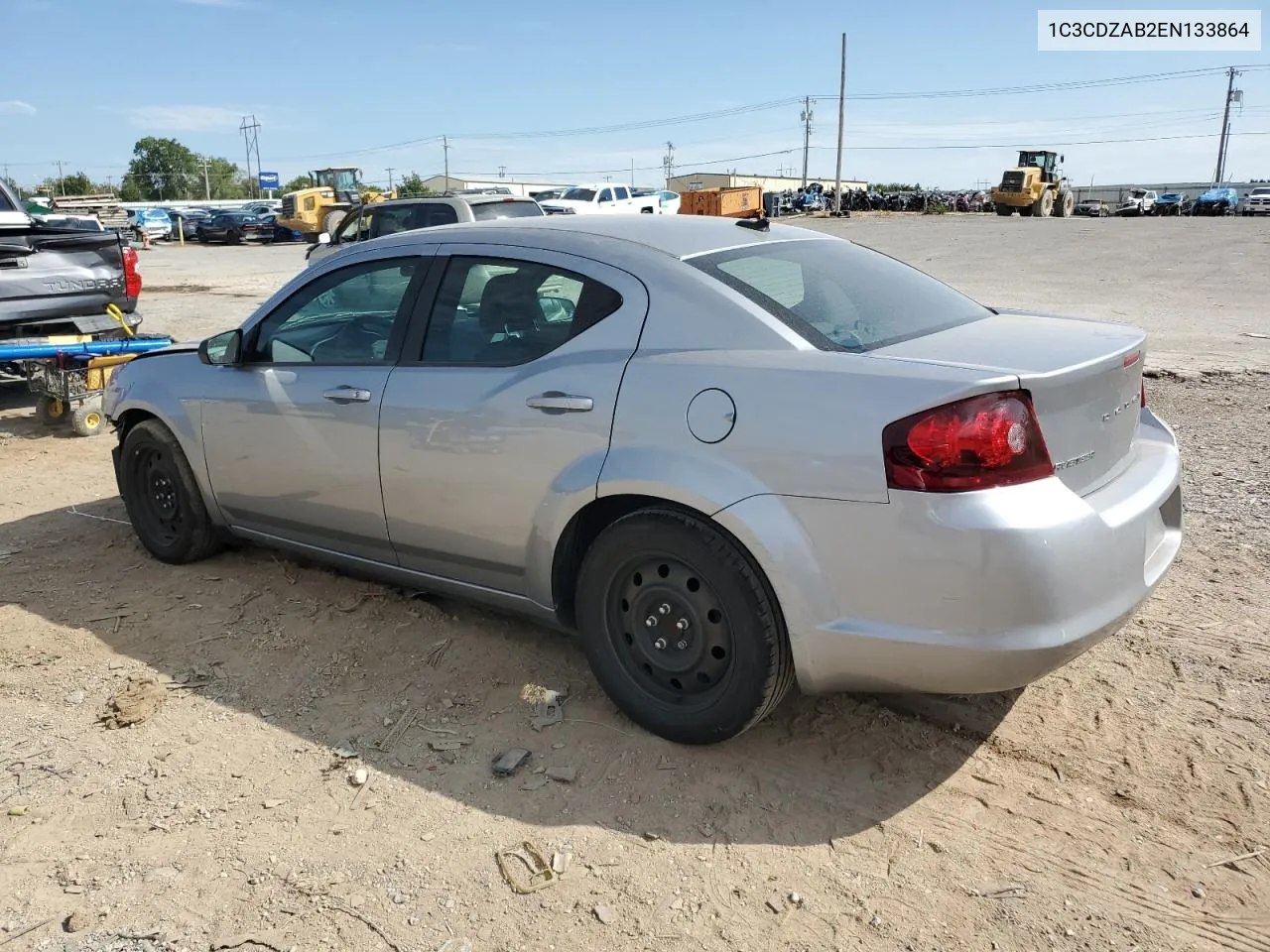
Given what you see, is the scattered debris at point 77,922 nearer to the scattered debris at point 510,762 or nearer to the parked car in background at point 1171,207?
the scattered debris at point 510,762

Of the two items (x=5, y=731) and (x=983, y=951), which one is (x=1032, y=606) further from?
(x=5, y=731)

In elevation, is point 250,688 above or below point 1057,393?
below

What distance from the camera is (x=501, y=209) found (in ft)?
47.7

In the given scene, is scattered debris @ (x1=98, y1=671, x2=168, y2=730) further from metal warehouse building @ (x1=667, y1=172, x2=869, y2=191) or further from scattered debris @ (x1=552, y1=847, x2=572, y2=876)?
metal warehouse building @ (x1=667, y1=172, x2=869, y2=191)

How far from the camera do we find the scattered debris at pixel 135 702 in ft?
11.5

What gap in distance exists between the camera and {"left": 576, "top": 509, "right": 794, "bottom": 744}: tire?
9.59 feet

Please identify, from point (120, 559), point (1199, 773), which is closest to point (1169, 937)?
point (1199, 773)

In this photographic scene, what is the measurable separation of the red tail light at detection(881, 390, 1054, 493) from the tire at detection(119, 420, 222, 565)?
346 centimetres

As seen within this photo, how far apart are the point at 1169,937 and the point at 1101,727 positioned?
964mm

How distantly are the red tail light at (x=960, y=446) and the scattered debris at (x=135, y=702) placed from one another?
2.72 metres

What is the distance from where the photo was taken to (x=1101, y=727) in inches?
129

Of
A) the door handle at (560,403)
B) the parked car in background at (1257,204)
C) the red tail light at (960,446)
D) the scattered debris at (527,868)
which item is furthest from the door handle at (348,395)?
the parked car in background at (1257,204)

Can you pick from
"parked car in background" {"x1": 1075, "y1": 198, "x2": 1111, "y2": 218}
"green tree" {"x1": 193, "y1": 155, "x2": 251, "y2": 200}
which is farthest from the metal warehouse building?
"green tree" {"x1": 193, "y1": 155, "x2": 251, "y2": 200}

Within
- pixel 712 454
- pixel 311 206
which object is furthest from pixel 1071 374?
pixel 311 206
